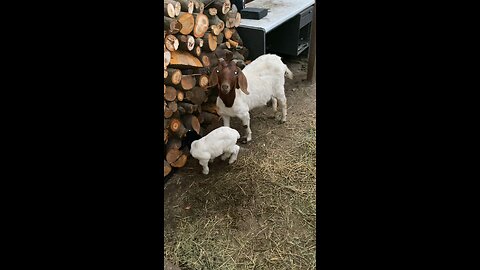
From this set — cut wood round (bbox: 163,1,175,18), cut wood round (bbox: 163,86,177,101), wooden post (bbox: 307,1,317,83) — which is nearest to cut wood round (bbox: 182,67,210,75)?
cut wood round (bbox: 163,86,177,101)

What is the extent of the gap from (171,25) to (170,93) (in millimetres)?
464

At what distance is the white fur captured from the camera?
10.1 feet

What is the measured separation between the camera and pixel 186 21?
2787 mm

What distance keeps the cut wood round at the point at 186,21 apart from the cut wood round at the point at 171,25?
4cm

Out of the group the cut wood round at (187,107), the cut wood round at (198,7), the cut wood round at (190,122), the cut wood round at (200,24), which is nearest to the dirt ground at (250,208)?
the cut wood round at (190,122)

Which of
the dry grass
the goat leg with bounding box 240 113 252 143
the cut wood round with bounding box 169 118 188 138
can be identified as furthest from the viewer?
the goat leg with bounding box 240 113 252 143

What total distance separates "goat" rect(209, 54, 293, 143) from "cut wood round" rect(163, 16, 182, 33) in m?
0.38

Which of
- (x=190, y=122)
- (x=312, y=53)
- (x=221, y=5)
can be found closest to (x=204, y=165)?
(x=190, y=122)

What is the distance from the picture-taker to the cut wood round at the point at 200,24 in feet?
9.46

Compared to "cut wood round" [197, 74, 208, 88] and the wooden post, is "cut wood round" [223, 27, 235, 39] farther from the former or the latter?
the wooden post

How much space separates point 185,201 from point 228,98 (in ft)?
2.80

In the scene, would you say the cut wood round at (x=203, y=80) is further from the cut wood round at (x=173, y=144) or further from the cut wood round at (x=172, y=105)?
the cut wood round at (x=173, y=144)

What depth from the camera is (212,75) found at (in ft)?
9.41

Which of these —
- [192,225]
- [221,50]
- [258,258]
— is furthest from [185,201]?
[221,50]
